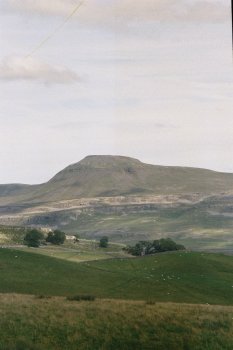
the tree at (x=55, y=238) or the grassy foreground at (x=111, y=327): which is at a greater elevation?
the tree at (x=55, y=238)

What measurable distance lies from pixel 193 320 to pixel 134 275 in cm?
5481

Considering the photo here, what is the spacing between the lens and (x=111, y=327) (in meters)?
34.8

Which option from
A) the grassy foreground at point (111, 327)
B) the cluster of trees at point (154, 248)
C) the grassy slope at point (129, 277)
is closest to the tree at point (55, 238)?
the cluster of trees at point (154, 248)

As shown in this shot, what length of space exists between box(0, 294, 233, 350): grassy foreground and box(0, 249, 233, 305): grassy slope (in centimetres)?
2621

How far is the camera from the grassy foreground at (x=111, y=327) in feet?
Result: 105

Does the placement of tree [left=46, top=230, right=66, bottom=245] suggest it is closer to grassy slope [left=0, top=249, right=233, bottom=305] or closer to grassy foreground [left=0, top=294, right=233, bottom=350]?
grassy slope [left=0, top=249, right=233, bottom=305]

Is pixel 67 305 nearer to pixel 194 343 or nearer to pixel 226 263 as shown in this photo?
pixel 194 343

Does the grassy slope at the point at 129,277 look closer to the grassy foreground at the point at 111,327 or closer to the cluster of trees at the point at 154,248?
the grassy foreground at the point at 111,327

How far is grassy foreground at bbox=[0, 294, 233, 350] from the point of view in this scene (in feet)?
105

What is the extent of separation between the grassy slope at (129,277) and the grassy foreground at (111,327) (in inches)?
1032

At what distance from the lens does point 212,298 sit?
78.9m

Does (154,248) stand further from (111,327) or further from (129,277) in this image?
(111,327)

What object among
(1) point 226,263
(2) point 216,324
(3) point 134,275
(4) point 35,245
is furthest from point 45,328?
(4) point 35,245

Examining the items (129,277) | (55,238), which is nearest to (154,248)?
(55,238)
